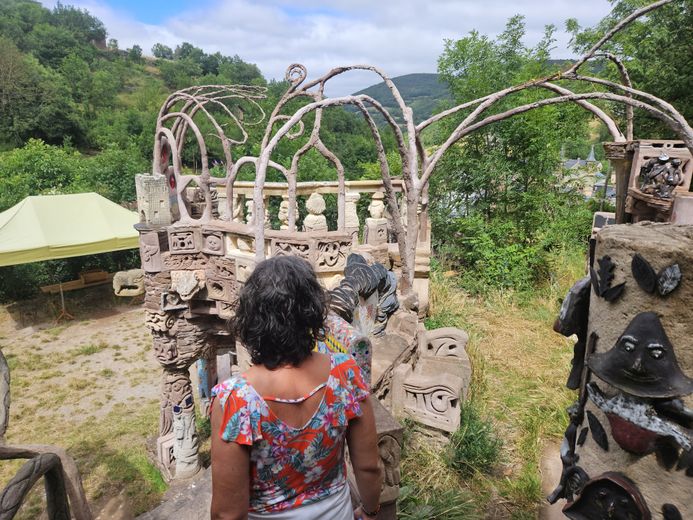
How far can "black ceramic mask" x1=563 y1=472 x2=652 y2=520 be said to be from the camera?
124 cm

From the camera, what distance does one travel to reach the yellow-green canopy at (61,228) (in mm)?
11359

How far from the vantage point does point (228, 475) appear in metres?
1.38

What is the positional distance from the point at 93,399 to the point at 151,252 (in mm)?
6013

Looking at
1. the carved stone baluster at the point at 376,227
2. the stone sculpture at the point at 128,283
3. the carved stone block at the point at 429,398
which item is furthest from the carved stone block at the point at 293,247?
the stone sculpture at the point at 128,283

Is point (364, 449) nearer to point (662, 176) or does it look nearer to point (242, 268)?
point (242, 268)

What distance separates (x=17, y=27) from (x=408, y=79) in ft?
346

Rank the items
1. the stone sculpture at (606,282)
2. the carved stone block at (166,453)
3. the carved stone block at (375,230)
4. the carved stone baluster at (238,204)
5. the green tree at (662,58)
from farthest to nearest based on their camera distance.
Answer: the green tree at (662,58)
the carved stone baluster at (238,204)
the carved stone block at (375,230)
the carved stone block at (166,453)
the stone sculpture at (606,282)

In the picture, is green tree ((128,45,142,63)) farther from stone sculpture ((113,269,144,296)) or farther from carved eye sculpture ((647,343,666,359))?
carved eye sculpture ((647,343,666,359))

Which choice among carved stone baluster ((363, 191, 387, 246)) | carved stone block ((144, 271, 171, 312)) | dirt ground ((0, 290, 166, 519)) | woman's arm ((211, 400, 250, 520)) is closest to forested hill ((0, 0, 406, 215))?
dirt ground ((0, 290, 166, 519))

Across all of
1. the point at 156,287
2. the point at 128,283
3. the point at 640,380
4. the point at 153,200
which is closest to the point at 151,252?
the point at 156,287

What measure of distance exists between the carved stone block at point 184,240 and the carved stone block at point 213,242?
69 mm

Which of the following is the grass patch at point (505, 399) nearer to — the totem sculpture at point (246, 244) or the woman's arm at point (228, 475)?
the totem sculpture at point (246, 244)

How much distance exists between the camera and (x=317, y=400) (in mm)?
1479

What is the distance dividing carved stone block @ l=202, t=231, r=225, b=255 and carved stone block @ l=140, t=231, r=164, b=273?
673 millimetres
